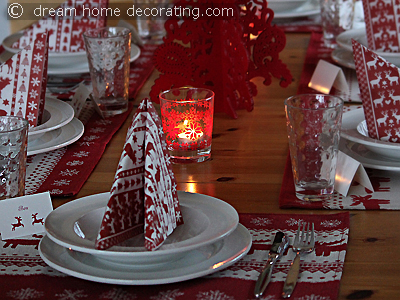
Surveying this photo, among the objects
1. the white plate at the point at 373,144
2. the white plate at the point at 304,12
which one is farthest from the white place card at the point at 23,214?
the white plate at the point at 304,12

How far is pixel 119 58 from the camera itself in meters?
1.41

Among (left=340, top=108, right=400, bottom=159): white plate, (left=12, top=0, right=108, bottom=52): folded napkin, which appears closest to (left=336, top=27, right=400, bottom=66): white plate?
(left=340, top=108, right=400, bottom=159): white plate

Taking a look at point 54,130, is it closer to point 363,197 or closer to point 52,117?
point 52,117

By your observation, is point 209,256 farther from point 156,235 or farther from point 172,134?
point 172,134

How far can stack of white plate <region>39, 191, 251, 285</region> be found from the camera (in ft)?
2.08

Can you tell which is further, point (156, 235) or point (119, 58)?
point (119, 58)

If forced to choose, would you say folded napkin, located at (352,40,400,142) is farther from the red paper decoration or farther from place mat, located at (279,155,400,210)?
the red paper decoration

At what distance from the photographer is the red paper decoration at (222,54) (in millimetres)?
1371

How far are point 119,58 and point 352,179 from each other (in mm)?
724

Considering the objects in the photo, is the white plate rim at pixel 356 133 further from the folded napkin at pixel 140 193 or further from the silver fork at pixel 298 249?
the folded napkin at pixel 140 193

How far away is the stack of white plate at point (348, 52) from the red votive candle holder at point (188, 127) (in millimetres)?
678

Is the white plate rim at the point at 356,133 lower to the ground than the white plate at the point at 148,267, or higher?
higher

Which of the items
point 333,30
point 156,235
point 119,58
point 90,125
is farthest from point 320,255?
point 333,30

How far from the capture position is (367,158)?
1.02 m
